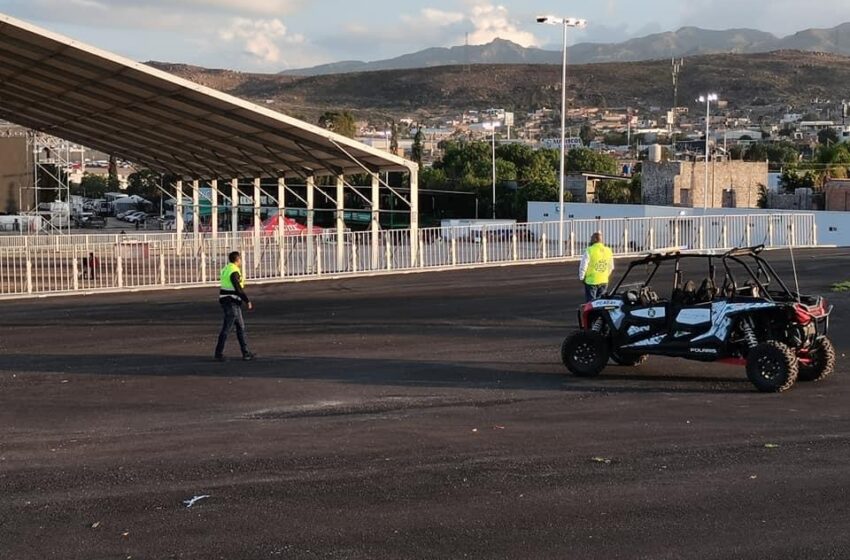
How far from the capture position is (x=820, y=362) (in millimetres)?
13000

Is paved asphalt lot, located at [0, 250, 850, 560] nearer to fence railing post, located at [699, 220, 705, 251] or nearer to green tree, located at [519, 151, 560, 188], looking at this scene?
fence railing post, located at [699, 220, 705, 251]

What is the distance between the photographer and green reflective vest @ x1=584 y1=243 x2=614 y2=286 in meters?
17.3

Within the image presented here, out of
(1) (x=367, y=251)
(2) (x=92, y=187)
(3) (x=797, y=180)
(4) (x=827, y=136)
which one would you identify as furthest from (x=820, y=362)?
(2) (x=92, y=187)

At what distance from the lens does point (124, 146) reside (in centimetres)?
4794

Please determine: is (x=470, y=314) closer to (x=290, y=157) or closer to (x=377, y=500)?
(x=377, y=500)

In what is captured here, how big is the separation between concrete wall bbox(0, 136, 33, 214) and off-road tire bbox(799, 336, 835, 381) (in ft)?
181

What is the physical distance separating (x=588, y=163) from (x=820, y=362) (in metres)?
85.1

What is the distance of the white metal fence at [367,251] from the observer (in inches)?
1219

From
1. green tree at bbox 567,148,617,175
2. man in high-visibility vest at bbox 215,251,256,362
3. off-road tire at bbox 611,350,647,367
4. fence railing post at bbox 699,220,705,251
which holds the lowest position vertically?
off-road tire at bbox 611,350,647,367

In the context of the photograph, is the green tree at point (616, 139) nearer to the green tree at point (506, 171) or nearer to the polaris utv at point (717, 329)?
the green tree at point (506, 171)

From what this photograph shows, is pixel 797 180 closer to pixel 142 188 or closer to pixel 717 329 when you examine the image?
pixel 717 329

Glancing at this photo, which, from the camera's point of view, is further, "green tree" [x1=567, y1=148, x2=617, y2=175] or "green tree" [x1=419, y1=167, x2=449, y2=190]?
"green tree" [x1=567, y1=148, x2=617, y2=175]

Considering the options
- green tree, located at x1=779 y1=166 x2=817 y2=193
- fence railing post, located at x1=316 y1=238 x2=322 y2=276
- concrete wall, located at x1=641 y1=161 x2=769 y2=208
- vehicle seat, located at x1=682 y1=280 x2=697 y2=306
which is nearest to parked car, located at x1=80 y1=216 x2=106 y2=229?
concrete wall, located at x1=641 y1=161 x2=769 y2=208

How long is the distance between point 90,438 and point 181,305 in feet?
46.5
